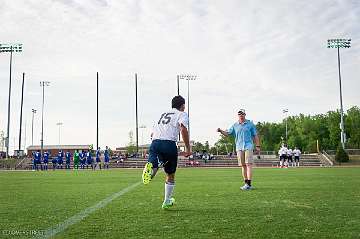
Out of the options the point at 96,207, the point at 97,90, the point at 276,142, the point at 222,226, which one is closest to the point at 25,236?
the point at 222,226

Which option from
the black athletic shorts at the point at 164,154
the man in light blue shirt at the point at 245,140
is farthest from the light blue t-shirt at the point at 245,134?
the black athletic shorts at the point at 164,154

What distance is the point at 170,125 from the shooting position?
7270mm

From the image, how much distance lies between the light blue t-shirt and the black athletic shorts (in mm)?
4595

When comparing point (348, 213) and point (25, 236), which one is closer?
point (25, 236)

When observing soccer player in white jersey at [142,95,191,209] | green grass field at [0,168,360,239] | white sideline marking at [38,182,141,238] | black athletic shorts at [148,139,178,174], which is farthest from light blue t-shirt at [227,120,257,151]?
white sideline marking at [38,182,141,238]

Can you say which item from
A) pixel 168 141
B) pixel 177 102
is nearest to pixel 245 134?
pixel 177 102

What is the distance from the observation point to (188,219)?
5816 mm

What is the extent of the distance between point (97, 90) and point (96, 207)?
206ft

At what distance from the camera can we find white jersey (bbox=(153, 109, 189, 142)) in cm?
726

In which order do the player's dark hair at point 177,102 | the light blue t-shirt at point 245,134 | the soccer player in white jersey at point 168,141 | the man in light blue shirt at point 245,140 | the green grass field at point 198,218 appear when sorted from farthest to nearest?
the light blue t-shirt at point 245,134
the man in light blue shirt at point 245,140
the player's dark hair at point 177,102
the soccer player in white jersey at point 168,141
the green grass field at point 198,218

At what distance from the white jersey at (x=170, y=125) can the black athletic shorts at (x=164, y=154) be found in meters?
0.09

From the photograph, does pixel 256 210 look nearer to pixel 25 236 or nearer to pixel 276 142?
pixel 25 236

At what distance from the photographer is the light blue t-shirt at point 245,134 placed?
1155 centimetres

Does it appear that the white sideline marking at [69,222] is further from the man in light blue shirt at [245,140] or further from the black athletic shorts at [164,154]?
the man in light blue shirt at [245,140]
